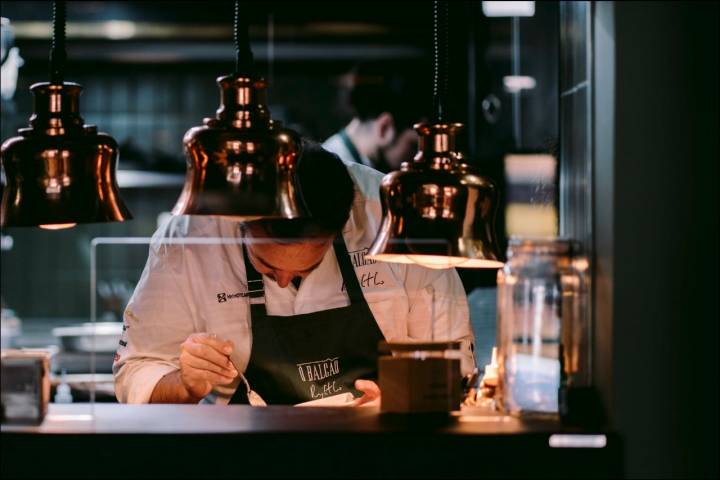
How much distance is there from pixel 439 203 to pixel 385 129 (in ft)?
6.29

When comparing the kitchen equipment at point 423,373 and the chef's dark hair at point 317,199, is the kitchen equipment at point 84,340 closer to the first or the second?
the chef's dark hair at point 317,199

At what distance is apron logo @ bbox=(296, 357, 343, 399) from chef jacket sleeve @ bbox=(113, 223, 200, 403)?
0.94ft

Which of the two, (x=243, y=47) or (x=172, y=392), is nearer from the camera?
(x=243, y=47)

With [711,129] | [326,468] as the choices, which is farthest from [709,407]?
[326,468]

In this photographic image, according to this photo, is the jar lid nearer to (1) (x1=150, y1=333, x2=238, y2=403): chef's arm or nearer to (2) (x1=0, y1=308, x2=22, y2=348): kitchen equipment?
(1) (x1=150, y1=333, x2=238, y2=403): chef's arm

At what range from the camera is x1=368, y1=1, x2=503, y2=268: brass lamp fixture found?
129cm

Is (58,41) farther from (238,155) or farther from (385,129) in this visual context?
(385,129)

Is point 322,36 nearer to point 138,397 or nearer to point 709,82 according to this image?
point 138,397

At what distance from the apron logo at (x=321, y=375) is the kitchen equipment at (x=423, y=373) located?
0.75 metres

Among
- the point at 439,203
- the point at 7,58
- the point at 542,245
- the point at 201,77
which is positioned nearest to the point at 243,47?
the point at 439,203

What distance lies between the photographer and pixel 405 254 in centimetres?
132

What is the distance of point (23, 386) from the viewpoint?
128 centimetres

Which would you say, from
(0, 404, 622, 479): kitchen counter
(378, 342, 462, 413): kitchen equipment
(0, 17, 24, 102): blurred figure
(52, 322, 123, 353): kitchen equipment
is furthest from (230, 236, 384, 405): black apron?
(52, 322, 123, 353): kitchen equipment

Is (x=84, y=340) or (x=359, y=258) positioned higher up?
(x=359, y=258)
